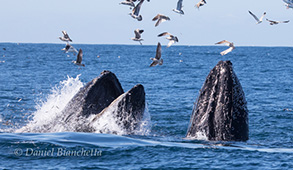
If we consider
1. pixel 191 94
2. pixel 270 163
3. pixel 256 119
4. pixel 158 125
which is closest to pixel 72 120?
pixel 270 163

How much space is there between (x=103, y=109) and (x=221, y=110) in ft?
9.61

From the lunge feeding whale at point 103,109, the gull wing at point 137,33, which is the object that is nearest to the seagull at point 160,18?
the gull wing at point 137,33

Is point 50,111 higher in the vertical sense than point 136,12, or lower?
lower

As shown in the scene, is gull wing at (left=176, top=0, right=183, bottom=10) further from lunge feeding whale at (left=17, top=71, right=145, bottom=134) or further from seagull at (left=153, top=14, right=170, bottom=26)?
lunge feeding whale at (left=17, top=71, right=145, bottom=134)

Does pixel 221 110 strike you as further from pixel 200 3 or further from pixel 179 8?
pixel 200 3

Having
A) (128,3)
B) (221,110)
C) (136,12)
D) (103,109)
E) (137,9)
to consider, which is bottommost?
(103,109)

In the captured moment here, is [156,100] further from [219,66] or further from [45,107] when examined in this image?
[219,66]

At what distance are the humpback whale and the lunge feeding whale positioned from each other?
1.45 meters

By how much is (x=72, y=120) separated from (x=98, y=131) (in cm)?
70

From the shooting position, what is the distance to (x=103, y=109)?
12.5 metres

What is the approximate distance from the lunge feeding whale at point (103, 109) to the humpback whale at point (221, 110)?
1448 mm

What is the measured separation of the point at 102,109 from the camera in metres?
12.6

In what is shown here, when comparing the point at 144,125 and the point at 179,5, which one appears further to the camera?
the point at 179,5

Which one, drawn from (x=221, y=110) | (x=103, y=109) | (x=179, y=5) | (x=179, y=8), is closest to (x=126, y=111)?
(x=103, y=109)
